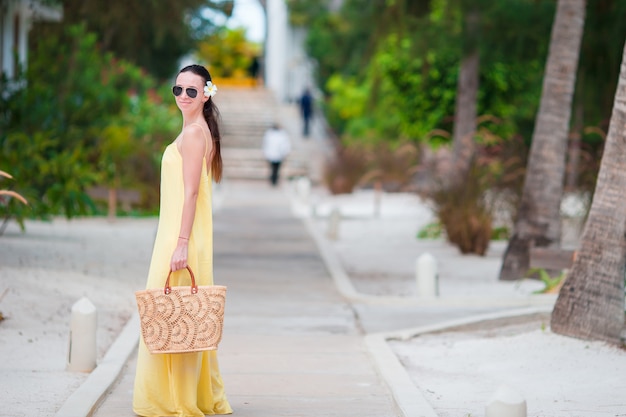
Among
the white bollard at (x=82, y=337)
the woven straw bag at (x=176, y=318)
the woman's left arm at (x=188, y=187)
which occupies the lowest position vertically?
the white bollard at (x=82, y=337)

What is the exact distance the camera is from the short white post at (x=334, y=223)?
18641mm

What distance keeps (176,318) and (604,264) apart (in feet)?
12.9

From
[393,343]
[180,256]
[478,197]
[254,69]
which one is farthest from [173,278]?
[254,69]

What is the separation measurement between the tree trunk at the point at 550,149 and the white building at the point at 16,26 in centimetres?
1131

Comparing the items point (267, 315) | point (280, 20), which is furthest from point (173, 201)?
point (280, 20)

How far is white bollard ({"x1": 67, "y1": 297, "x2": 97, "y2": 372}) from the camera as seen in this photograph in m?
8.05

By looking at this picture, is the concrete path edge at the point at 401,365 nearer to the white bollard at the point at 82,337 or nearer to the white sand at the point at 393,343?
the white sand at the point at 393,343

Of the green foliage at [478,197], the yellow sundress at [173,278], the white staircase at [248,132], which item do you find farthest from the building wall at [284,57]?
the yellow sundress at [173,278]

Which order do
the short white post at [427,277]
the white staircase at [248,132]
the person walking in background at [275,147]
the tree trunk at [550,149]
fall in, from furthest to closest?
the white staircase at [248,132]
the person walking in background at [275,147]
the tree trunk at [550,149]
the short white post at [427,277]

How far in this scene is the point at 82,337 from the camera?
318 inches

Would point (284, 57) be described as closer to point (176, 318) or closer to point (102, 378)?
point (102, 378)

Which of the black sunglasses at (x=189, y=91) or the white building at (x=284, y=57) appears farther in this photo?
the white building at (x=284, y=57)

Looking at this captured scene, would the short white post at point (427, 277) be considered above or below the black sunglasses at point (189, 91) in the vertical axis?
below

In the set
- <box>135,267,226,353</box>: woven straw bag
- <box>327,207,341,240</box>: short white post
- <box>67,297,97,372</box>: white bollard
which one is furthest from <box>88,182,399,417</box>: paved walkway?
<box>327,207,341,240</box>: short white post
